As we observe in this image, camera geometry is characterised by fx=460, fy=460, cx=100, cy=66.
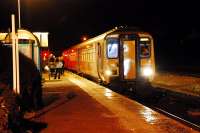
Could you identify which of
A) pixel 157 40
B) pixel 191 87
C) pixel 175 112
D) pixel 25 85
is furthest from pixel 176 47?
pixel 25 85

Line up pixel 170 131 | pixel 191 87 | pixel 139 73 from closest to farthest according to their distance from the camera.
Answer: pixel 170 131
pixel 139 73
pixel 191 87

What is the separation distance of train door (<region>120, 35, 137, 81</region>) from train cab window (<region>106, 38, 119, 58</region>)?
529 mm

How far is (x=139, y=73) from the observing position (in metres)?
22.5

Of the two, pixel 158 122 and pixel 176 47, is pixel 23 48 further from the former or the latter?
pixel 176 47

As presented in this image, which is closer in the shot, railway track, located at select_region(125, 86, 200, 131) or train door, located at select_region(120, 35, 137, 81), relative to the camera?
railway track, located at select_region(125, 86, 200, 131)

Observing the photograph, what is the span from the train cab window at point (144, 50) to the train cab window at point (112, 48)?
1.23 metres

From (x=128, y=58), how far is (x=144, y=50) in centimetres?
99

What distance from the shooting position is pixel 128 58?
22.5 metres

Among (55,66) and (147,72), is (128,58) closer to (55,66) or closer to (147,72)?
(147,72)

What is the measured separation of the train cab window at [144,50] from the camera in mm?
22750

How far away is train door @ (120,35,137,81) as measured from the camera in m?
22.4

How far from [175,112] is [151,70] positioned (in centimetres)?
646

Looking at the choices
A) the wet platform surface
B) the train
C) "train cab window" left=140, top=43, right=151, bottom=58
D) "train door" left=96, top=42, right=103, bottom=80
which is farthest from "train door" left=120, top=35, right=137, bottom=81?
the wet platform surface

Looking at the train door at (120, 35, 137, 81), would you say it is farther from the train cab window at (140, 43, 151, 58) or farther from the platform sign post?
the platform sign post
